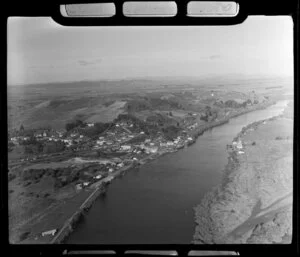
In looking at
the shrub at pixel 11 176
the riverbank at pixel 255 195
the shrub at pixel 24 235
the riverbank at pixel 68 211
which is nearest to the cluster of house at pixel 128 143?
the riverbank at pixel 68 211

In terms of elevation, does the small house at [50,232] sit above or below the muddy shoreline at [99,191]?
below

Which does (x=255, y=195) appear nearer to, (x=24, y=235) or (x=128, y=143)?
(x=128, y=143)

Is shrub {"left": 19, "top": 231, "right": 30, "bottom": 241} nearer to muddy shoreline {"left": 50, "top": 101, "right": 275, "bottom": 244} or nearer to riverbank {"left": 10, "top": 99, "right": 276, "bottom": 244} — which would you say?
riverbank {"left": 10, "top": 99, "right": 276, "bottom": 244}

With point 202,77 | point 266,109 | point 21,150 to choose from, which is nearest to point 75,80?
point 21,150

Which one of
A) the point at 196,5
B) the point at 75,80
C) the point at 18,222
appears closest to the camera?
the point at 196,5

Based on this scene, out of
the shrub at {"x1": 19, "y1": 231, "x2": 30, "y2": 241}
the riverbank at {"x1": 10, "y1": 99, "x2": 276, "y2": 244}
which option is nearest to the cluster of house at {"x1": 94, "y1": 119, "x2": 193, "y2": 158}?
the riverbank at {"x1": 10, "y1": 99, "x2": 276, "y2": 244}

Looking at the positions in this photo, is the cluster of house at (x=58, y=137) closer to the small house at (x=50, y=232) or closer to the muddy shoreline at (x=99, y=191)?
the muddy shoreline at (x=99, y=191)

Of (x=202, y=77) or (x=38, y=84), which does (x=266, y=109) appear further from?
(x=38, y=84)
